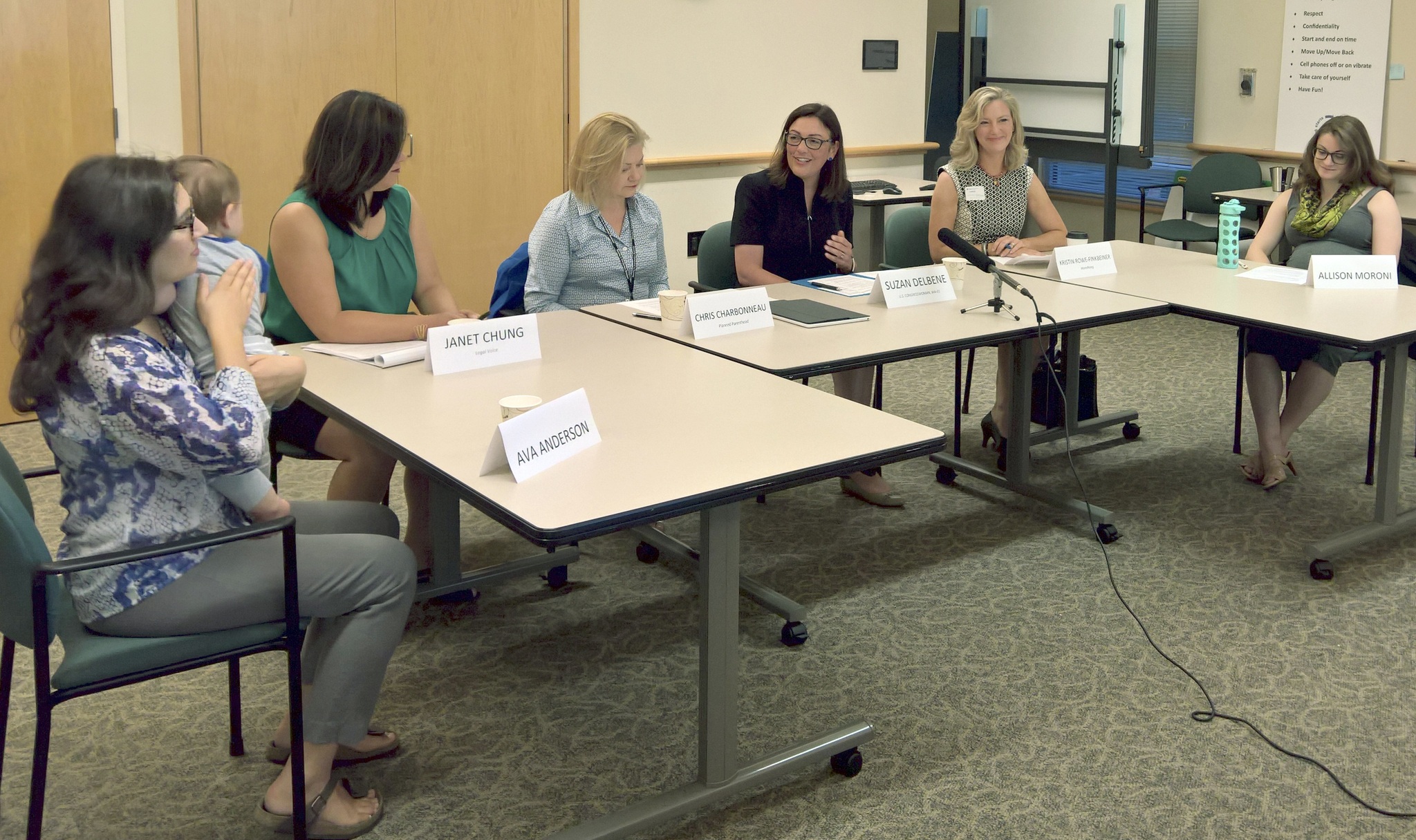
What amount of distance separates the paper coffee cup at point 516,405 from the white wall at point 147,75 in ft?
9.94

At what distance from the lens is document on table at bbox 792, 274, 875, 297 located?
Result: 11.8ft

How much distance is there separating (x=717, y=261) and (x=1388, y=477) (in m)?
2.04

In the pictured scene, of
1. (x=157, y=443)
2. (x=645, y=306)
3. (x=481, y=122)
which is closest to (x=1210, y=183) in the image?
(x=481, y=122)

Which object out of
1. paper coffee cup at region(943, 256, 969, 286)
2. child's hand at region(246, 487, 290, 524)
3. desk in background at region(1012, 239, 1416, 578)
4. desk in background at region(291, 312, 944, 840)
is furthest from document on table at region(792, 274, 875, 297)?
child's hand at region(246, 487, 290, 524)

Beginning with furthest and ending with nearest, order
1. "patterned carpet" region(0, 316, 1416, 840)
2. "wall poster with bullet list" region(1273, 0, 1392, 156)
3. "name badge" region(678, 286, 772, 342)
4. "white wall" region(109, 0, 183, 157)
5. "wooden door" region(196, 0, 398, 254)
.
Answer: "wall poster with bullet list" region(1273, 0, 1392, 156)
"wooden door" region(196, 0, 398, 254)
"white wall" region(109, 0, 183, 157)
"name badge" region(678, 286, 772, 342)
"patterned carpet" region(0, 316, 1416, 840)

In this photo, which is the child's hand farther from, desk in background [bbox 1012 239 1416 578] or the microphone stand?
desk in background [bbox 1012 239 1416 578]

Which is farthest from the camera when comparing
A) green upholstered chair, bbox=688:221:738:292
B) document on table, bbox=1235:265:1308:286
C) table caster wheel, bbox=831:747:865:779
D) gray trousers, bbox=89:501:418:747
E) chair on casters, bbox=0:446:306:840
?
green upholstered chair, bbox=688:221:738:292

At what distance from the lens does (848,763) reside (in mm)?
2332

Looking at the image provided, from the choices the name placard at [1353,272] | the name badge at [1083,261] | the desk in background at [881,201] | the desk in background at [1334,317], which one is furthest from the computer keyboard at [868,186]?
the name placard at [1353,272]

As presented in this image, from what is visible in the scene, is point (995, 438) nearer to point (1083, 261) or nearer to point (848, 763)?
point (1083, 261)

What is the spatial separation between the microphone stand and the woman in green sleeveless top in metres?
1.40

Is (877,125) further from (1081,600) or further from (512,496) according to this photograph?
(512,496)

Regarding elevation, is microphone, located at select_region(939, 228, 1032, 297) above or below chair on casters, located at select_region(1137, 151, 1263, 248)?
below

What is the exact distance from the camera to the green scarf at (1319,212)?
13.5 feet
